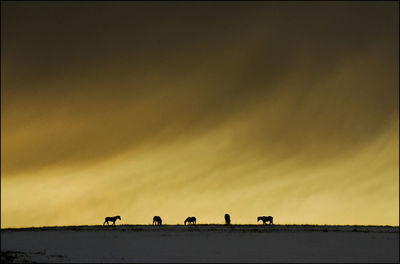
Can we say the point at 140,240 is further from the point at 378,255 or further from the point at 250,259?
the point at 378,255

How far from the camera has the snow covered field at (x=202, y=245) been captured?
42562 mm

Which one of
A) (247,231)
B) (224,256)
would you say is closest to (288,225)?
(247,231)

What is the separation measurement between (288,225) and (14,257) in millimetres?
39299

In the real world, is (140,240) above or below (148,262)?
above

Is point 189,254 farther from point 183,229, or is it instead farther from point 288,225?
point 288,225

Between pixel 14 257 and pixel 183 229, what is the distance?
2568 centimetres

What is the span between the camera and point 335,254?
4519 centimetres

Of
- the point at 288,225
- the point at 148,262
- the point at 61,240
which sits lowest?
the point at 148,262

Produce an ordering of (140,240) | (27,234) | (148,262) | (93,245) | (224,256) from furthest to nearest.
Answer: (27,234) < (140,240) < (93,245) < (224,256) < (148,262)

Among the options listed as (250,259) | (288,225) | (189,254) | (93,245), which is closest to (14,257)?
(93,245)

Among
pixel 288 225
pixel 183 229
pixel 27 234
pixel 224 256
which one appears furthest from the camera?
pixel 288 225

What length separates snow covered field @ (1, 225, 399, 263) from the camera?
140ft

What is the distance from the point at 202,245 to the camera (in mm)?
48875

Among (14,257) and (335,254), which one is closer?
(14,257)
